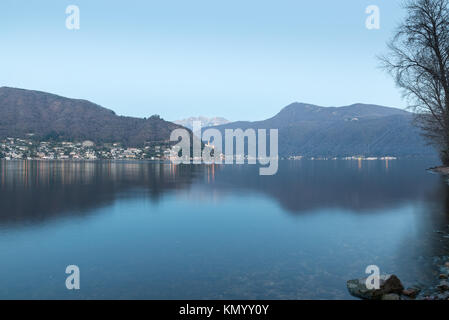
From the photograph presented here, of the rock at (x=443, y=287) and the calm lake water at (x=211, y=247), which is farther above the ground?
the rock at (x=443, y=287)

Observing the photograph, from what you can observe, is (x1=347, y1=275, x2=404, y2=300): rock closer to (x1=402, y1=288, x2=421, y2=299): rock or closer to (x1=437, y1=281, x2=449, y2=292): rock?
(x1=402, y1=288, x2=421, y2=299): rock

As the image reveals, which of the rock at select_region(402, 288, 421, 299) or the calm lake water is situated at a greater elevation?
the rock at select_region(402, 288, 421, 299)

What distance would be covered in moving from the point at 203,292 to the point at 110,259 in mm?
4923

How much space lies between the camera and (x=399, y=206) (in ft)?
82.4

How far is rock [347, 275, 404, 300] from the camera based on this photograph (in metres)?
8.54

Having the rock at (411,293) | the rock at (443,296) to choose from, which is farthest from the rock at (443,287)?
the rock at (411,293)

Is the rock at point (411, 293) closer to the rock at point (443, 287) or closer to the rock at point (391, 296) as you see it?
the rock at point (391, 296)

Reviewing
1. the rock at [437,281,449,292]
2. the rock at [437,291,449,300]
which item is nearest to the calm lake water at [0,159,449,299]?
the rock at [437,281,449,292]

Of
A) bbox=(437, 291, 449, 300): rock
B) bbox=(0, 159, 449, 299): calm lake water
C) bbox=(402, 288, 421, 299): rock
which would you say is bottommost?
bbox=(0, 159, 449, 299): calm lake water

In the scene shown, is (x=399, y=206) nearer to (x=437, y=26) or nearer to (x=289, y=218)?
(x=289, y=218)

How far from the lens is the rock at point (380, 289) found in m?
8.54

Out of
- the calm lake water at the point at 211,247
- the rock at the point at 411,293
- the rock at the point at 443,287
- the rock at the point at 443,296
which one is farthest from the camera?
the calm lake water at the point at 211,247
